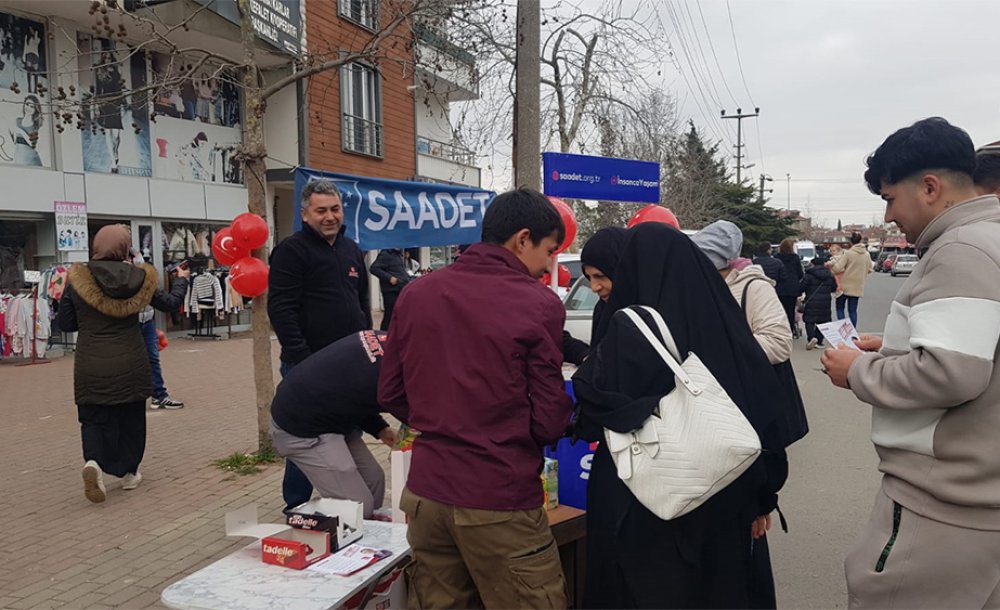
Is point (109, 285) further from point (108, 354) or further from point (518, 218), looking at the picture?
point (518, 218)

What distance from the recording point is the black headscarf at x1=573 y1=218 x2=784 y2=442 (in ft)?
6.57

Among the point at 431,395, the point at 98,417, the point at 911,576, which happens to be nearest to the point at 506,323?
the point at 431,395

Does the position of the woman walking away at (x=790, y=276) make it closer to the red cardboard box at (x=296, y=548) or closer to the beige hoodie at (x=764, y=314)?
the beige hoodie at (x=764, y=314)

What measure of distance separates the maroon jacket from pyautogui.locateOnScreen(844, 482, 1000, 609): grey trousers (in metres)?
0.94

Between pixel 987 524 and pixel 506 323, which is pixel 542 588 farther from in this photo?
pixel 987 524

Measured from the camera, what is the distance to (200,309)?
46.7ft

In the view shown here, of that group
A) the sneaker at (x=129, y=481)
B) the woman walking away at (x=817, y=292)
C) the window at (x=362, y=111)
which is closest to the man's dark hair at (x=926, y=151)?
the sneaker at (x=129, y=481)

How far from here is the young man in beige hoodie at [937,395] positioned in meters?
1.73

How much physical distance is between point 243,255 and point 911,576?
5280mm

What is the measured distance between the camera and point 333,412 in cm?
302

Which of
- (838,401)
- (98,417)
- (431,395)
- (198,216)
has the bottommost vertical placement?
(838,401)

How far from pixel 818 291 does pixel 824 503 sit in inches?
323

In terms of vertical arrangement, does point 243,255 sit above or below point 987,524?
above

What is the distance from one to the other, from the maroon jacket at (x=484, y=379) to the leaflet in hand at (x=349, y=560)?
1.88 ft
